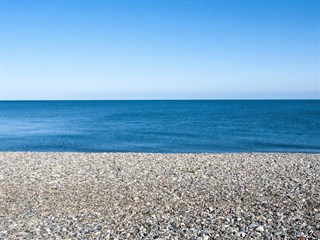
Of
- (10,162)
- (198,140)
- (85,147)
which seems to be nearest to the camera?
(10,162)

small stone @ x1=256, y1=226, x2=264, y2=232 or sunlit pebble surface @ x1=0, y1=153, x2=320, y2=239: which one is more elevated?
small stone @ x1=256, y1=226, x2=264, y2=232

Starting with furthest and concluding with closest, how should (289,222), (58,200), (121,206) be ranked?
(58,200)
(121,206)
(289,222)

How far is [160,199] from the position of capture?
1072 cm

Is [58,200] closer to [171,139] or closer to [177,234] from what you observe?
[177,234]

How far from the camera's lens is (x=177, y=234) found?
312 inches

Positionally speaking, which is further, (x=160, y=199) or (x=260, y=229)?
(x=160, y=199)

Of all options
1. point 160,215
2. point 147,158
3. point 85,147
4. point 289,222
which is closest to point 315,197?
point 289,222

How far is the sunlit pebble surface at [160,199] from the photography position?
26.8 feet

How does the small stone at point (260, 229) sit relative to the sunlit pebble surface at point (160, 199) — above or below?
above

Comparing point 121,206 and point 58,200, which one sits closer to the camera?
point 121,206

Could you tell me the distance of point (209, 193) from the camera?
11.4 m

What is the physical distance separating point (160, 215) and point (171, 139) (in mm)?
26498

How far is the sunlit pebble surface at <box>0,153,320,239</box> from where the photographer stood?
8180mm

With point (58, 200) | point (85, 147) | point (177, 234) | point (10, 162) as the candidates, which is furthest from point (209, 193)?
point (85, 147)
